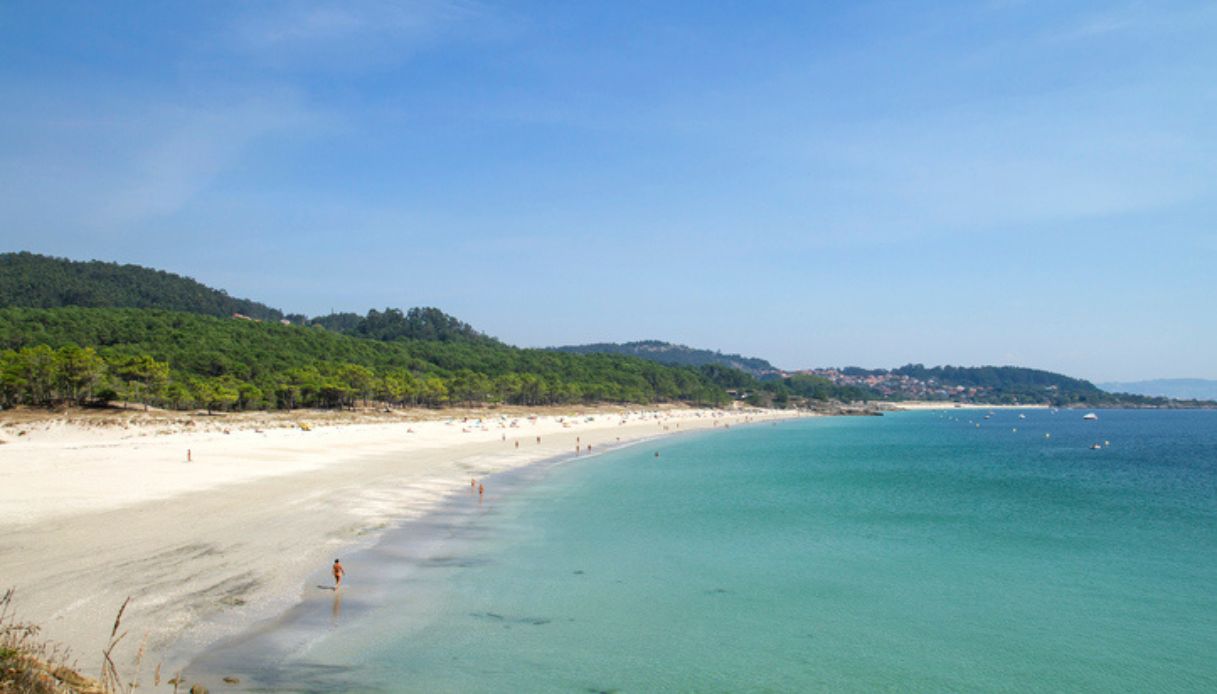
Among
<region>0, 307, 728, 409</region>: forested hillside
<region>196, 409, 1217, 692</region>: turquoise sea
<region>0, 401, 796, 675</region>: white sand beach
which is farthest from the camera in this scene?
<region>0, 307, 728, 409</region>: forested hillside

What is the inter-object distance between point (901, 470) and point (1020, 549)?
93.6 ft

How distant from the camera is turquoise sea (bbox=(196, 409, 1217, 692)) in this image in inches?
537

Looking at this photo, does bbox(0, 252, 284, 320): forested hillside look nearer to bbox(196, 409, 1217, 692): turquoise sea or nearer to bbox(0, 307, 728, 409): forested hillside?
bbox(0, 307, 728, 409): forested hillside

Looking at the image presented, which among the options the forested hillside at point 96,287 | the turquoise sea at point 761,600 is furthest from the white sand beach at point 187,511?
the forested hillside at point 96,287

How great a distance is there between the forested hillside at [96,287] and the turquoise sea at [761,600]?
387 ft

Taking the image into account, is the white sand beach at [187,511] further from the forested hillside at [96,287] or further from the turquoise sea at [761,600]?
the forested hillside at [96,287]

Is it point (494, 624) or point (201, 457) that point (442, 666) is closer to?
point (494, 624)

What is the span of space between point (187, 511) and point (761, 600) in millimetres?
18926

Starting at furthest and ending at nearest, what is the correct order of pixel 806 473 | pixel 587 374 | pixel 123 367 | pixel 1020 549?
pixel 587 374 < pixel 123 367 < pixel 806 473 < pixel 1020 549

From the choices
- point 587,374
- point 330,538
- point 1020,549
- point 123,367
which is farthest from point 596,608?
point 587,374

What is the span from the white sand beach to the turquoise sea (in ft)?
4.97

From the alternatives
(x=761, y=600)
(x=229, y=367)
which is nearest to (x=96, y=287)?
(x=229, y=367)

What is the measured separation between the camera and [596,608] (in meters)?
17.2

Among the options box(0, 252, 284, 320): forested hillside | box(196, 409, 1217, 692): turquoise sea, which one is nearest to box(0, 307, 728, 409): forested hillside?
box(196, 409, 1217, 692): turquoise sea
